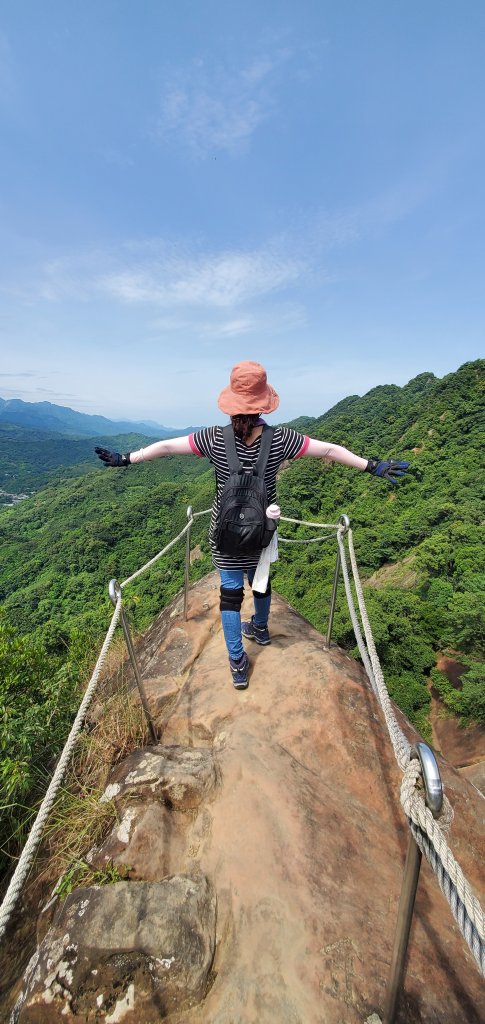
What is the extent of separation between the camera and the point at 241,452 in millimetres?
2986

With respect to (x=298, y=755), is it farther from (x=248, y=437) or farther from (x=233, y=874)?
(x=248, y=437)

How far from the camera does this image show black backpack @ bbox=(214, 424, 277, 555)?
2908mm

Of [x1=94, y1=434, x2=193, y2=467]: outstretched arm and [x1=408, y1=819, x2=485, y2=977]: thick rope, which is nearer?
[x1=408, y1=819, x2=485, y2=977]: thick rope

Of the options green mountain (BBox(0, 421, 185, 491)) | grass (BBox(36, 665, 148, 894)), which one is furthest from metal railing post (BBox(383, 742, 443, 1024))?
green mountain (BBox(0, 421, 185, 491))

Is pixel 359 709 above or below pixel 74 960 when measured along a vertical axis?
above

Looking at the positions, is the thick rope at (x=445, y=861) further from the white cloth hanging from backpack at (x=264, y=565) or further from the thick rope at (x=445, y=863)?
the white cloth hanging from backpack at (x=264, y=565)

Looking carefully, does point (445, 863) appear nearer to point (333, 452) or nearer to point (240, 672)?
point (240, 672)

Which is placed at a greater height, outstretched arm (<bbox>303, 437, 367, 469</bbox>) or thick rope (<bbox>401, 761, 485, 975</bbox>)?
outstretched arm (<bbox>303, 437, 367, 469</bbox>)

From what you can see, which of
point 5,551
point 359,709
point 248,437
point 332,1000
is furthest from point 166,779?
point 5,551

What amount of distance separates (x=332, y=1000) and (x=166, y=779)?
1.27 metres

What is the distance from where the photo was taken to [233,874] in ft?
7.06

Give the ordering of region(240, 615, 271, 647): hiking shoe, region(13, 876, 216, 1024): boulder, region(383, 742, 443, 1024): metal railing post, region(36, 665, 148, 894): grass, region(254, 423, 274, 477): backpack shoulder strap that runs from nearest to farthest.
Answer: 1. region(383, 742, 443, 1024): metal railing post
2. region(13, 876, 216, 1024): boulder
3. region(36, 665, 148, 894): grass
4. region(254, 423, 274, 477): backpack shoulder strap
5. region(240, 615, 271, 647): hiking shoe

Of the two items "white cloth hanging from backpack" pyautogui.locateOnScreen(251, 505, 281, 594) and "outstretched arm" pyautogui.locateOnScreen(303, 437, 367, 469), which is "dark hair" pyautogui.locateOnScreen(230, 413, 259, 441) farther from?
"white cloth hanging from backpack" pyautogui.locateOnScreen(251, 505, 281, 594)

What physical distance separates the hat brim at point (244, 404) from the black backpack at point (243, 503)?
133 millimetres
